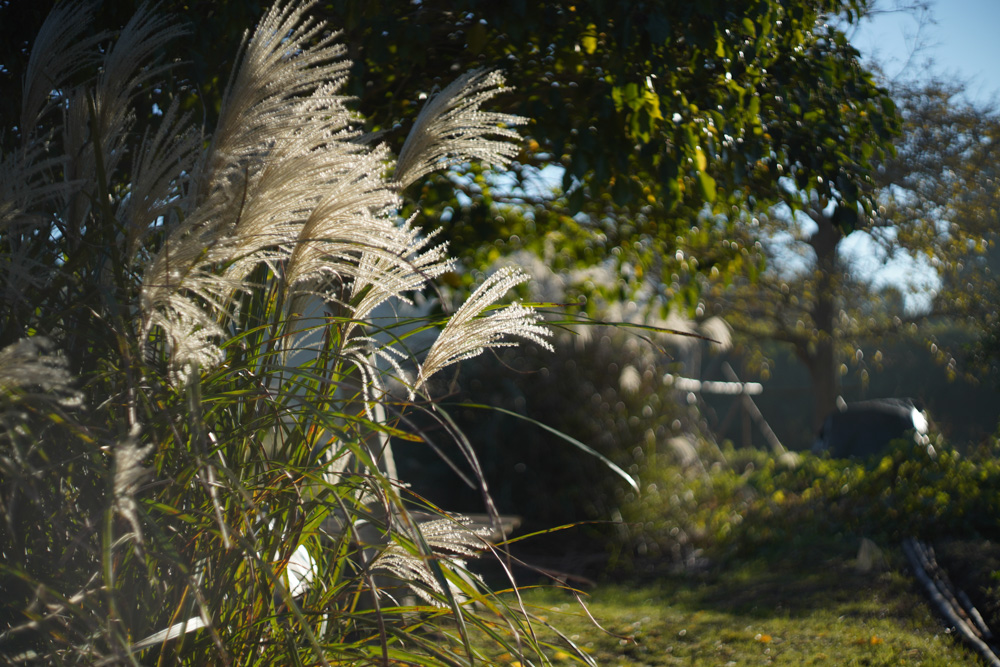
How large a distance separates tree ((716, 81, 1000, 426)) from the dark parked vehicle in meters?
1.61

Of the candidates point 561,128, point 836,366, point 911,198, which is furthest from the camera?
point 836,366

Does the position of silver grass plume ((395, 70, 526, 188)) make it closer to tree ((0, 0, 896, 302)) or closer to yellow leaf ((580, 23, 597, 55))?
tree ((0, 0, 896, 302))

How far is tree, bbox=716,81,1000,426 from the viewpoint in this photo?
973cm

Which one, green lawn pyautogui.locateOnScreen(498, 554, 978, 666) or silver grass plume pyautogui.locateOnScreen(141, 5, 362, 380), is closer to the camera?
silver grass plume pyautogui.locateOnScreen(141, 5, 362, 380)

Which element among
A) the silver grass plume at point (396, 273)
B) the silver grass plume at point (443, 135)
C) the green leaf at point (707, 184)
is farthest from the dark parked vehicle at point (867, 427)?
the silver grass plume at point (396, 273)

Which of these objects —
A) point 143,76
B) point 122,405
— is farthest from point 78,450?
point 143,76

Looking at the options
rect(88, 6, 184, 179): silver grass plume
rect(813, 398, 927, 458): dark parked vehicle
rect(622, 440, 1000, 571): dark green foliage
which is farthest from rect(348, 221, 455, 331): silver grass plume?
rect(813, 398, 927, 458): dark parked vehicle

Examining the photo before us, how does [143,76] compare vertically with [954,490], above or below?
above

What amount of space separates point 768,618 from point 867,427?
531cm

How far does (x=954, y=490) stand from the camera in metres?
5.16

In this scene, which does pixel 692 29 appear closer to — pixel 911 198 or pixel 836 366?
pixel 911 198

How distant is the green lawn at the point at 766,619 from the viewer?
9.48ft

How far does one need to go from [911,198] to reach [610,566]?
303 inches

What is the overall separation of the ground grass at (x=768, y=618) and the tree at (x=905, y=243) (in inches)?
219
